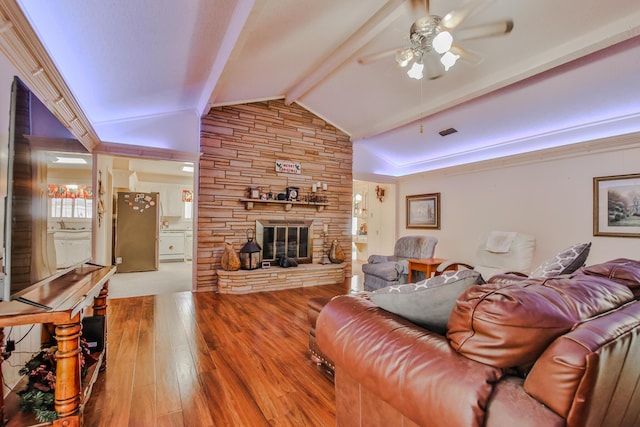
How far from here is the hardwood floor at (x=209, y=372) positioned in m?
1.65

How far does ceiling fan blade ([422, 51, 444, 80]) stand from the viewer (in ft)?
8.60

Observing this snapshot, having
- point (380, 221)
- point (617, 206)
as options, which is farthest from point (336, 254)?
point (617, 206)

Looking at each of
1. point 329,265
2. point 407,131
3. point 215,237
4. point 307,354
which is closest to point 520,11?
point 407,131

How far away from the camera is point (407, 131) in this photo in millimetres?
5176

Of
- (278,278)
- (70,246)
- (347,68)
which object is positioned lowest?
(278,278)

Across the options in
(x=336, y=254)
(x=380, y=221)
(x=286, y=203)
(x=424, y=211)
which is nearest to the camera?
(x=286, y=203)

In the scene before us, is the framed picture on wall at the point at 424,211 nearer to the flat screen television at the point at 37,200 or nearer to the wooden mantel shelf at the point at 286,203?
the wooden mantel shelf at the point at 286,203

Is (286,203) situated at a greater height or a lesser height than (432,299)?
greater

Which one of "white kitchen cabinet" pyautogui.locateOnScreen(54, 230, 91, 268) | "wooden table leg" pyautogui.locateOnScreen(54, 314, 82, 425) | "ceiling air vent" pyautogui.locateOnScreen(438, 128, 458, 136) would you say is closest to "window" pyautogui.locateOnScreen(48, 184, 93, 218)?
"white kitchen cabinet" pyautogui.locateOnScreen(54, 230, 91, 268)

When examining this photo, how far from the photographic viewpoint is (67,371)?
4.28 ft

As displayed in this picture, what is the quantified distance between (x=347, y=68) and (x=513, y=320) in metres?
3.87

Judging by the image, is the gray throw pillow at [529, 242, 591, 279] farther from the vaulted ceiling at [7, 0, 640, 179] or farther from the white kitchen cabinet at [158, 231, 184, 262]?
the white kitchen cabinet at [158, 231, 184, 262]

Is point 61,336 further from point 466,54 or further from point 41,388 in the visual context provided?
point 466,54

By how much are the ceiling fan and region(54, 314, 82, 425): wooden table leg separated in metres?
2.78
